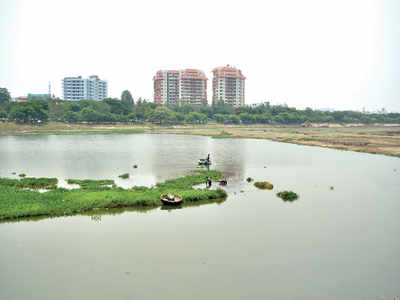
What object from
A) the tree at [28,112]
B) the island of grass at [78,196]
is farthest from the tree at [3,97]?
the island of grass at [78,196]

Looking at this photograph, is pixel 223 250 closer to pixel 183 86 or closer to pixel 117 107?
pixel 117 107

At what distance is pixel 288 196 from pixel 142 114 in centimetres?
11123

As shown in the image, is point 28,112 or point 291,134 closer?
point 28,112

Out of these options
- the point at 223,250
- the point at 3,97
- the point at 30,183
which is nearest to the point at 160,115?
the point at 3,97

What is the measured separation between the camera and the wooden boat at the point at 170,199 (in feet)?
79.0

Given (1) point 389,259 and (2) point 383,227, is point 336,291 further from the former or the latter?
(2) point 383,227

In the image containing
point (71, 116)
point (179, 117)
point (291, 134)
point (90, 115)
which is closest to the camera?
point (291, 134)

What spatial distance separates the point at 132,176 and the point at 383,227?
22.8 metres

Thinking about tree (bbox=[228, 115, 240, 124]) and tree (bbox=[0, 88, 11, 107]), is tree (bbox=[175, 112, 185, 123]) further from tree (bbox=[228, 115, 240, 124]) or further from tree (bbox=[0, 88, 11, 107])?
Result: tree (bbox=[0, 88, 11, 107])

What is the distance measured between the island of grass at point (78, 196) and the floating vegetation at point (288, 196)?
4897mm

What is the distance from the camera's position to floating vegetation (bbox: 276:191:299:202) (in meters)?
27.8

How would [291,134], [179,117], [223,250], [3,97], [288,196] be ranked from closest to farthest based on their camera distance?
1. [223,250]
2. [288,196]
3. [291,134]
4. [3,97]
5. [179,117]

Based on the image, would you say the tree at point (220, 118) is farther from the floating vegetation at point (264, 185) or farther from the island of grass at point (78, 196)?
the island of grass at point (78, 196)

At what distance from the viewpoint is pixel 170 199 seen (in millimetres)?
24234
